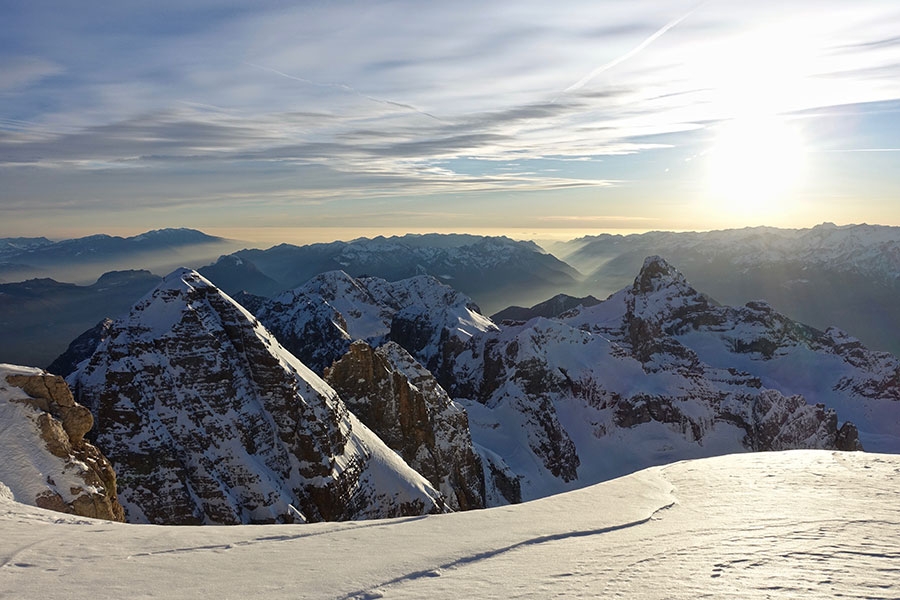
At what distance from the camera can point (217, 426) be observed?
48875 millimetres

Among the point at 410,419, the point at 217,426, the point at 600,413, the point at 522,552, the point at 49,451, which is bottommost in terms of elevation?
the point at 600,413

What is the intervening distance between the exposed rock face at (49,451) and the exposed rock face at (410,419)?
139ft

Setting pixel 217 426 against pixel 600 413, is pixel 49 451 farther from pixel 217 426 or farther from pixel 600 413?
pixel 600 413

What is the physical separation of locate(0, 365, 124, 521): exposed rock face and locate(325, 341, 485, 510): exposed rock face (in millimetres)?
42406

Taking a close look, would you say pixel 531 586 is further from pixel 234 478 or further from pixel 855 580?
pixel 234 478

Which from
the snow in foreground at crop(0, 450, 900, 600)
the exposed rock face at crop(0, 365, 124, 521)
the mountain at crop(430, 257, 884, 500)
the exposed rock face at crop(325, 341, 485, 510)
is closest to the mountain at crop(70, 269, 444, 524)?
the exposed rock face at crop(0, 365, 124, 521)

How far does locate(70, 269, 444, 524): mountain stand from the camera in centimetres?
4531

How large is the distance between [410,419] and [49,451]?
54.1 metres

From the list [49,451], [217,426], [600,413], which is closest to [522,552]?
[49,451]

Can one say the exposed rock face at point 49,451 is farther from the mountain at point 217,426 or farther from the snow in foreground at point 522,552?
the mountain at point 217,426

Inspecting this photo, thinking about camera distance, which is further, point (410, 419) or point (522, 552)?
point (410, 419)

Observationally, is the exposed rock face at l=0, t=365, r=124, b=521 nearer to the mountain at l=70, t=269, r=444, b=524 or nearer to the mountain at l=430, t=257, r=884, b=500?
the mountain at l=70, t=269, r=444, b=524

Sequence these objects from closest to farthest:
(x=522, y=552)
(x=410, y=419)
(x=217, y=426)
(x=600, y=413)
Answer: (x=522, y=552) → (x=217, y=426) → (x=410, y=419) → (x=600, y=413)

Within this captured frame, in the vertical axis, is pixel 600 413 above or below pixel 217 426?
below
